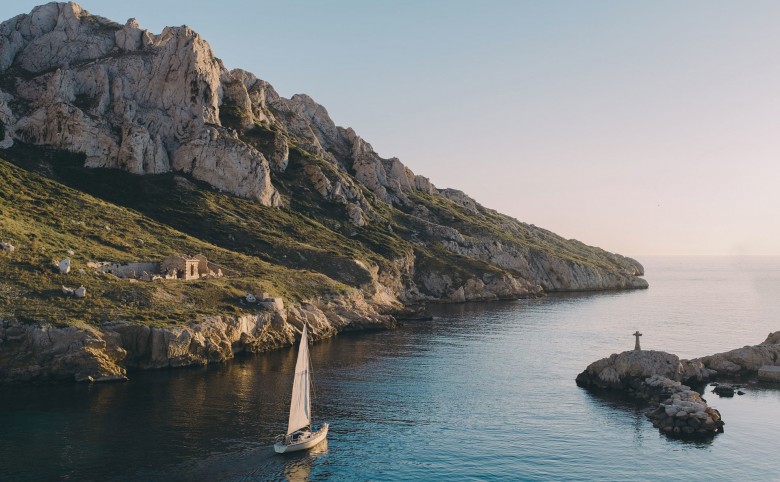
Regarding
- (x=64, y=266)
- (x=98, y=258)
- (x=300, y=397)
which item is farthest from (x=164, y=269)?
(x=300, y=397)

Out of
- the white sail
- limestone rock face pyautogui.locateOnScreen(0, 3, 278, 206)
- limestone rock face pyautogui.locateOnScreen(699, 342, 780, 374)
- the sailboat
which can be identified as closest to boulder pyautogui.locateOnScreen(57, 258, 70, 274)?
the sailboat

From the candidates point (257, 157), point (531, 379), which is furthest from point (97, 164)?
point (531, 379)

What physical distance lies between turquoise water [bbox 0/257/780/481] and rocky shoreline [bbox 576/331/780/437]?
2437 mm

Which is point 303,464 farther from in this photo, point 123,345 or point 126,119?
point 126,119

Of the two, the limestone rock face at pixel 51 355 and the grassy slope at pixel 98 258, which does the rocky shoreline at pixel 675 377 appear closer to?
the grassy slope at pixel 98 258

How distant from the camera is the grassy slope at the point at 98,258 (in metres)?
89.6

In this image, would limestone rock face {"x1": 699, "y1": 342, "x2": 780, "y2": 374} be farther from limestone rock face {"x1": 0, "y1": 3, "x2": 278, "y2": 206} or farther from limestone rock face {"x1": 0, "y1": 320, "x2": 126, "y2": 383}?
limestone rock face {"x1": 0, "y1": 3, "x2": 278, "y2": 206}

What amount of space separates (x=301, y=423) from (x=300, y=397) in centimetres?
254

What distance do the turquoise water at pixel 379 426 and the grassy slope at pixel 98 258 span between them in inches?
509

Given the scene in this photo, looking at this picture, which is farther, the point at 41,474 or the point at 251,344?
the point at 251,344

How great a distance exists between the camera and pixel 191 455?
182ft

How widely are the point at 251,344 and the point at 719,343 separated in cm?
9169

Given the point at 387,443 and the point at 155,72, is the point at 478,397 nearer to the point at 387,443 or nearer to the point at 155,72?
the point at 387,443

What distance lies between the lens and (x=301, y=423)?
60656 mm
